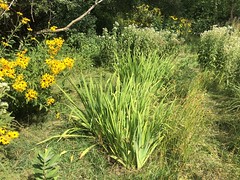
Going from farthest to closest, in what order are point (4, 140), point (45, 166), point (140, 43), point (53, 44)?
point (140, 43), point (53, 44), point (4, 140), point (45, 166)

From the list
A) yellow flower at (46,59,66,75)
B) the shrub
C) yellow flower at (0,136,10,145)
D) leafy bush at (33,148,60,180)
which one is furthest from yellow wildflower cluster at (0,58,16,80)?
the shrub

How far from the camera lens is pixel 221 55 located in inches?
177

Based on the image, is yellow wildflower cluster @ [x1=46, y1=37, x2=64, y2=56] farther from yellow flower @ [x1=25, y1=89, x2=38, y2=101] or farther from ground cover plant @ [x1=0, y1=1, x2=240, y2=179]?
yellow flower @ [x1=25, y1=89, x2=38, y2=101]

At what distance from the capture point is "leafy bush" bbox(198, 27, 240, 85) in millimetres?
4297

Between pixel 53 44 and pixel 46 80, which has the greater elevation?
pixel 53 44

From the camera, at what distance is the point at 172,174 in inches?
104

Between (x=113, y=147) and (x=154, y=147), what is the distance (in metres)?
0.37

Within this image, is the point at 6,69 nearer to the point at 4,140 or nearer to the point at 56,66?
the point at 56,66

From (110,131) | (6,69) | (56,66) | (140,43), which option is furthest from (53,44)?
(140,43)

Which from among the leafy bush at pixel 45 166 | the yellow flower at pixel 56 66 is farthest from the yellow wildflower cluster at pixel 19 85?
the leafy bush at pixel 45 166

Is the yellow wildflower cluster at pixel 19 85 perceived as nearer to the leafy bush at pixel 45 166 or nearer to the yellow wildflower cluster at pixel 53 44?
the yellow wildflower cluster at pixel 53 44

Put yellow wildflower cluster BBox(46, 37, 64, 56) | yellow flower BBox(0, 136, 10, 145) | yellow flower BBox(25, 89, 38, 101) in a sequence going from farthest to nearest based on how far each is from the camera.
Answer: yellow wildflower cluster BBox(46, 37, 64, 56)
yellow flower BBox(25, 89, 38, 101)
yellow flower BBox(0, 136, 10, 145)

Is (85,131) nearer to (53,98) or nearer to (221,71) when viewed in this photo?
(53,98)

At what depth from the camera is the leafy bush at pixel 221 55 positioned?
4.30m
